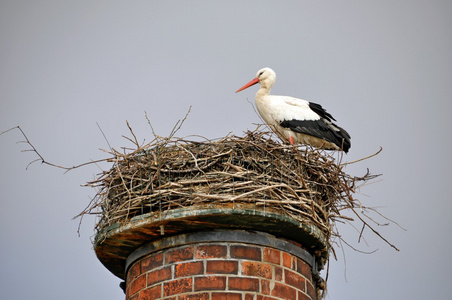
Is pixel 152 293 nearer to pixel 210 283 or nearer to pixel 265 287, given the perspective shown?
pixel 210 283

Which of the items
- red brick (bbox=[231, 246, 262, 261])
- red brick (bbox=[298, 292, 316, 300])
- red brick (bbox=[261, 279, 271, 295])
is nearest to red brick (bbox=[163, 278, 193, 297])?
red brick (bbox=[231, 246, 262, 261])

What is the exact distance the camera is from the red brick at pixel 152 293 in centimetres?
523

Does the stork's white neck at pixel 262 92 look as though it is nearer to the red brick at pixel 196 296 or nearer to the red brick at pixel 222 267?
the red brick at pixel 222 267

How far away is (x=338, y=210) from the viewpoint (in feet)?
20.6

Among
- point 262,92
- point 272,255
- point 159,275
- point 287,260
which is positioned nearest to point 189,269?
point 159,275

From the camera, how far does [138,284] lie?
5.48 metres

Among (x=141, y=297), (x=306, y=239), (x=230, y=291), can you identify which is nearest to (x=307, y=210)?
(x=306, y=239)

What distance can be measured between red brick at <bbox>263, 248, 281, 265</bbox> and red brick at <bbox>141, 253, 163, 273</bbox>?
0.79m

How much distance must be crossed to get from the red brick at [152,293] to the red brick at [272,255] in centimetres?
81

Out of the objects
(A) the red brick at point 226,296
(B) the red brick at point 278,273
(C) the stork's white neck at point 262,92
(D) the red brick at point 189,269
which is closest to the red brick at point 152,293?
(D) the red brick at point 189,269

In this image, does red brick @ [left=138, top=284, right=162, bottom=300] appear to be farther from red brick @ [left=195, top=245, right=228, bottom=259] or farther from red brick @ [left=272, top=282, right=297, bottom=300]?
red brick @ [left=272, top=282, right=297, bottom=300]

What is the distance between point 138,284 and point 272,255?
1.05 meters

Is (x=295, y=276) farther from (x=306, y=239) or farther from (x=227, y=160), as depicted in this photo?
(x=227, y=160)

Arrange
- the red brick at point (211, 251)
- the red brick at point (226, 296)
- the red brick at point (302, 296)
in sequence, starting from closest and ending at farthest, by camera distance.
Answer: the red brick at point (226, 296) → the red brick at point (211, 251) → the red brick at point (302, 296)
